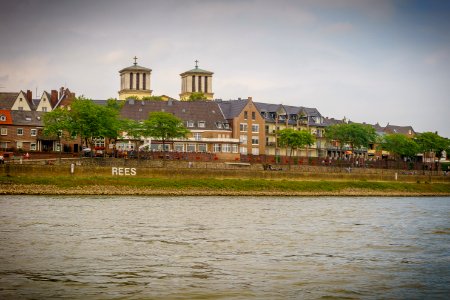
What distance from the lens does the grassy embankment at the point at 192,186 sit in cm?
7312

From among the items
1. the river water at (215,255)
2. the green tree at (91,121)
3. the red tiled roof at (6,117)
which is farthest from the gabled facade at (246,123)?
the river water at (215,255)

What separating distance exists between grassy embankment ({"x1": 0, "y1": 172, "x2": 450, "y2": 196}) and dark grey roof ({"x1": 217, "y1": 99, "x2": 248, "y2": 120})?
36.2 meters

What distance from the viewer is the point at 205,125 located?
125500 mm

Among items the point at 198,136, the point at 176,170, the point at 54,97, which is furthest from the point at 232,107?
the point at 176,170

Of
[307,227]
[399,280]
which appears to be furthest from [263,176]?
[399,280]

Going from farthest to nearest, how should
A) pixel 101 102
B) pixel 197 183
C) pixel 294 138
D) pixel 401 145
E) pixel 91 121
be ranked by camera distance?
pixel 101 102, pixel 401 145, pixel 294 138, pixel 91 121, pixel 197 183

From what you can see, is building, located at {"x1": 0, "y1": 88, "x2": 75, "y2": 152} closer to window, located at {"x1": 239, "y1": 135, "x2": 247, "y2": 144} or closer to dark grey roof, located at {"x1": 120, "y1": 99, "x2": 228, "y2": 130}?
dark grey roof, located at {"x1": 120, "y1": 99, "x2": 228, "y2": 130}

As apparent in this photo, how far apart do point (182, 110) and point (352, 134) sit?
40.3 meters

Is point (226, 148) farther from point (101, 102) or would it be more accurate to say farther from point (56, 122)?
point (101, 102)

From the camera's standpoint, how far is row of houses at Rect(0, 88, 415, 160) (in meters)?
116

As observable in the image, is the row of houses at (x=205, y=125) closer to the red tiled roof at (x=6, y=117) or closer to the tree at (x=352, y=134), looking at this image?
the red tiled roof at (x=6, y=117)

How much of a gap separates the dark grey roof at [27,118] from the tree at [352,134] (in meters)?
64.1

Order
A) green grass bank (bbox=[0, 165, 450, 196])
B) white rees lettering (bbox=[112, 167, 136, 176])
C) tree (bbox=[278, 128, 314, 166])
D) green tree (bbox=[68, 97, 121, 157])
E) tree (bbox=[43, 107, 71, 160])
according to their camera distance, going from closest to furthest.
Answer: green grass bank (bbox=[0, 165, 450, 196])
white rees lettering (bbox=[112, 167, 136, 176])
green tree (bbox=[68, 97, 121, 157])
tree (bbox=[43, 107, 71, 160])
tree (bbox=[278, 128, 314, 166])

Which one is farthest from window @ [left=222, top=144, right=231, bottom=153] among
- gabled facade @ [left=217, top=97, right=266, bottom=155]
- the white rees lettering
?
the white rees lettering
